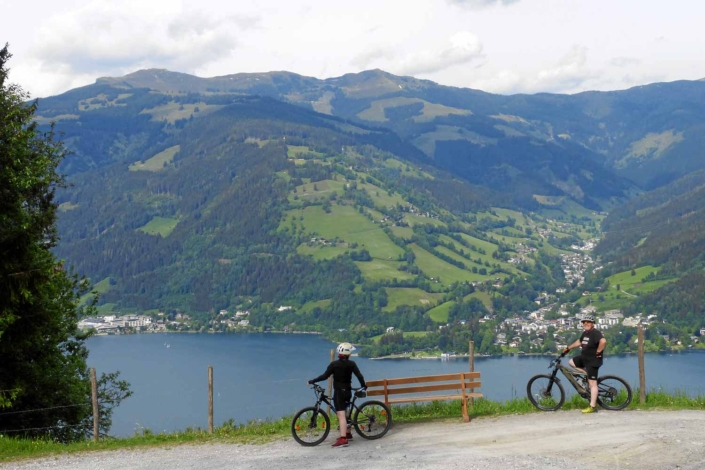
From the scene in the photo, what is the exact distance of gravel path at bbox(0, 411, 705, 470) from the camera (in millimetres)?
14852

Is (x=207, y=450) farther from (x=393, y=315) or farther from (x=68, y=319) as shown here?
(x=393, y=315)

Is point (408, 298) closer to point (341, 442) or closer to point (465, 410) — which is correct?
point (465, 410)

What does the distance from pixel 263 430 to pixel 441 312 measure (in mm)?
162238

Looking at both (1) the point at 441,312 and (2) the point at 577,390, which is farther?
(1) the point at 441,312

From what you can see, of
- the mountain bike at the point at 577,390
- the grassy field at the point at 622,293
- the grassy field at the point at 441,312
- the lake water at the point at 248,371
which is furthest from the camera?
the grassy field at the point at 441,312

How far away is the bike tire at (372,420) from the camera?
689 inches

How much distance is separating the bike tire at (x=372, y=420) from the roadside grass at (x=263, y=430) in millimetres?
1431

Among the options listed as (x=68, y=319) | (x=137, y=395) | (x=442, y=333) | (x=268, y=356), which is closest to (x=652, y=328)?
(x=442, y=333)

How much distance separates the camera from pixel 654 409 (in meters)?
19.2

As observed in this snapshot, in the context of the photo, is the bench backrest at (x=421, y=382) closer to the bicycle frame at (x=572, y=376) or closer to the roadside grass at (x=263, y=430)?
the roadside grass at (x=263, y=430)

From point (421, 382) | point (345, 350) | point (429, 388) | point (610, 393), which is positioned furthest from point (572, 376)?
point (345, 350)

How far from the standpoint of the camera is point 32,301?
1977cm

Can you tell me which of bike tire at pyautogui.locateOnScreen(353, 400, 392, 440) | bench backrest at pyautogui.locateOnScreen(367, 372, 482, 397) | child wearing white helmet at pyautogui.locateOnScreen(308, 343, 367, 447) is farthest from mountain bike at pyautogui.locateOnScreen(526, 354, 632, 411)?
child wearing white helmet at pyautogui.locateOnScreen(308, 343, 367, 447)

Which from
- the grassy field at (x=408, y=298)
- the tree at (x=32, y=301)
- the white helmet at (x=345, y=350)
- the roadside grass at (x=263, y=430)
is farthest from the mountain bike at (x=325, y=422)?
the grassy field at (x=408, y=298)
